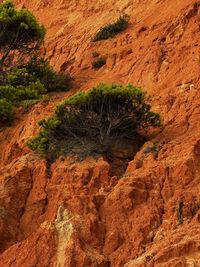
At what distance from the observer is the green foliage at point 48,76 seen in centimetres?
2345

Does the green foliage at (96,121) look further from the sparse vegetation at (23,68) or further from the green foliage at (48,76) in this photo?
the green foliage at (48,76)

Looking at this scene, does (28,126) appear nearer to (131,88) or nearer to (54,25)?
(131,88)

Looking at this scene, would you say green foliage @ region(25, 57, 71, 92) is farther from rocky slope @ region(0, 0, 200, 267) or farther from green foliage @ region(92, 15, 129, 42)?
green foliage @ region(92, 15, 129, 42)

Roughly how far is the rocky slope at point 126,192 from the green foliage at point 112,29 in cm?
406

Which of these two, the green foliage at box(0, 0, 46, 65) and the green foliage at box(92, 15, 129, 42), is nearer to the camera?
the green foliage at box(0, 0, 46, 65)

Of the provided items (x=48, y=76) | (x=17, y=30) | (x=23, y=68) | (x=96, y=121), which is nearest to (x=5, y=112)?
(x=23, y=68)

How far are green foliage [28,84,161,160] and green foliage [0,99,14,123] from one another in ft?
11.0

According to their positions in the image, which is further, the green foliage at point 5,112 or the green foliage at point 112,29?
the green foliage at point 112,29

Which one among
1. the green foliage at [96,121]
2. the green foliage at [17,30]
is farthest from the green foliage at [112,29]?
the green foliage at [96,121]

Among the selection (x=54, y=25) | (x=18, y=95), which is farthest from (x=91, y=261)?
(x=54, y=25)

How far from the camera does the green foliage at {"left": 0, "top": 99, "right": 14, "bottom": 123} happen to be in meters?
20.6

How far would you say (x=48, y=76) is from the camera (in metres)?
24.1

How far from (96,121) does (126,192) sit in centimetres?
324

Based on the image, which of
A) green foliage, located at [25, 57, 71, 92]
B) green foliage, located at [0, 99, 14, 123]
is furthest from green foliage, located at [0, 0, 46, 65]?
green foliage, located at [0, 99, 14, 123]
